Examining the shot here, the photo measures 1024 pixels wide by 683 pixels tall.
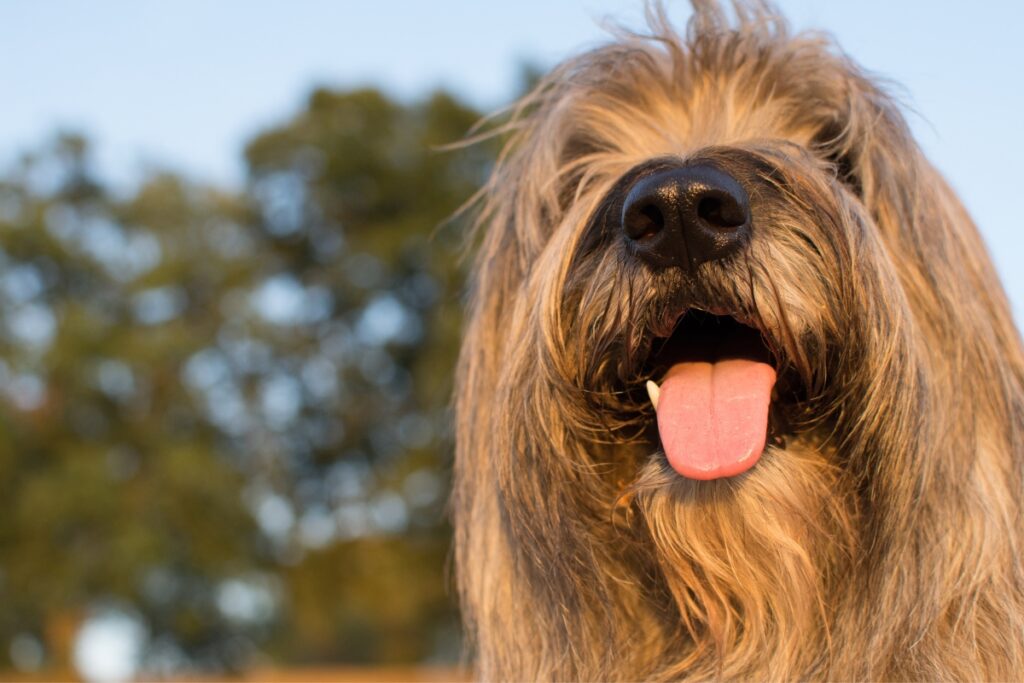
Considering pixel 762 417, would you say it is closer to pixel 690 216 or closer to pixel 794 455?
pixel 794 455

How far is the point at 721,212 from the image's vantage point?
8.83ft

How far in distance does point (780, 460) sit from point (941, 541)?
467 millimetres

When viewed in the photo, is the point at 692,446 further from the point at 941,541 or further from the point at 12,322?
the point at 12,322

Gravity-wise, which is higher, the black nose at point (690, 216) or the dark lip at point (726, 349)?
the black nose at point (690, 216)

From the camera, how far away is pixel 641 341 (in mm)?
2812

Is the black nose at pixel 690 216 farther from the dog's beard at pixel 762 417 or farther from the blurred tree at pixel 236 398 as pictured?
the blurred tree at pixel 236 398

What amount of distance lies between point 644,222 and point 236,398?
2873cm

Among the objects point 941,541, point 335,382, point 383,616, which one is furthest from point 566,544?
point 335,382

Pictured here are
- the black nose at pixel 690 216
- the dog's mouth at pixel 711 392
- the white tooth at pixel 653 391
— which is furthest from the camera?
the white tooth at pixel 653 391

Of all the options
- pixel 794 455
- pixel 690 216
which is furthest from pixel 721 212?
pixel 794 455

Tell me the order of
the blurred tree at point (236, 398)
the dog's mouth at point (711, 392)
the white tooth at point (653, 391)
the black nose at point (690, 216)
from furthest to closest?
the blurred tree at point (236, 398)
the white tooth at point (653, 391)
the dog's mouth at point (711, 392)
the black nose at point (690, 216)

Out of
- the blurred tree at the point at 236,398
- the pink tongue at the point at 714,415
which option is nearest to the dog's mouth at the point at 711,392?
the pink tongue at the point at 714,415

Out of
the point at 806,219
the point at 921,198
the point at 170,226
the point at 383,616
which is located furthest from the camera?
the point at 170,226

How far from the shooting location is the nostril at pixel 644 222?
2.72 meters
